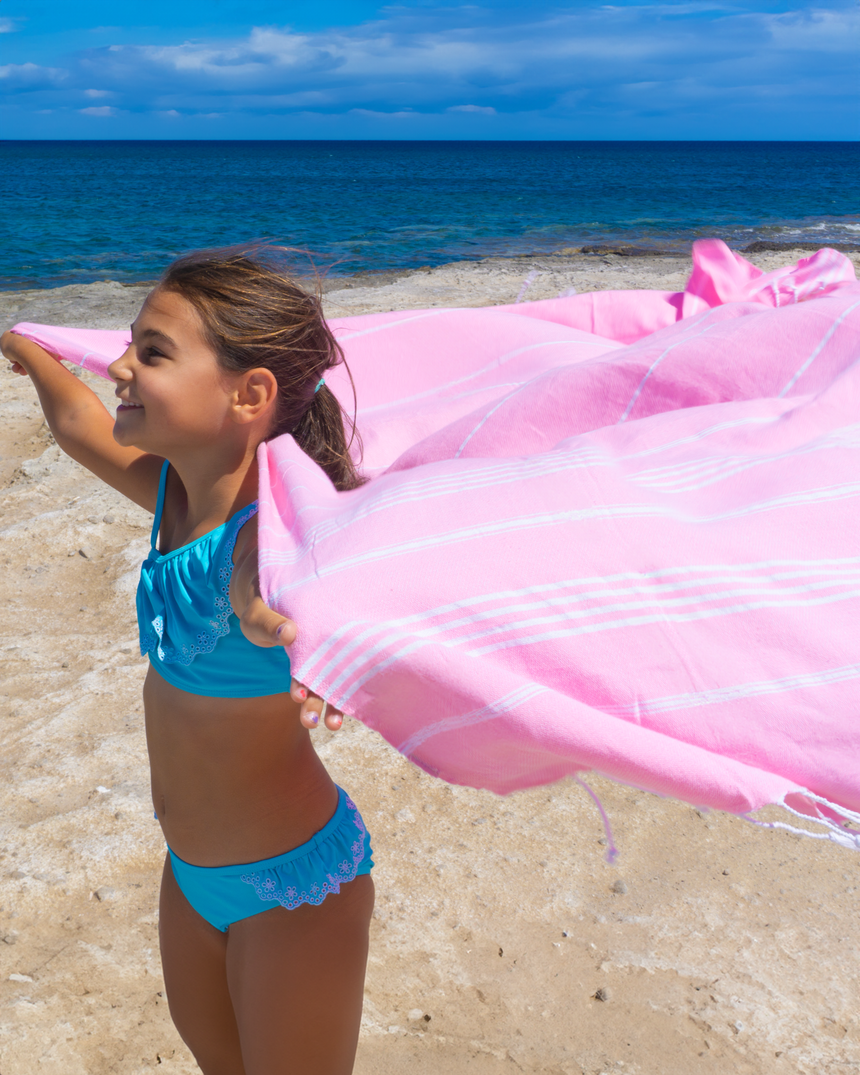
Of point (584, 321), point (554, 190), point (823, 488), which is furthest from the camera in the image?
point (554, 190)

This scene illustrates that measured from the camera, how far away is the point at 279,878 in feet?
5.10

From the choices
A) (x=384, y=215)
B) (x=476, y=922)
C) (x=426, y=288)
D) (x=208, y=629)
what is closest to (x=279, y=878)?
(x=208, y=629)

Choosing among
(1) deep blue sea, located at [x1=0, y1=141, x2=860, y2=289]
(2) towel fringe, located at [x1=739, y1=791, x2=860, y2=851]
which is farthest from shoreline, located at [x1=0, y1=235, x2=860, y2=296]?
(2) towel fringe, located at [x1=739, y1=791, x2=860, y2=851]

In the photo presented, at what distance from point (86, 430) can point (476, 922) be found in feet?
5.95

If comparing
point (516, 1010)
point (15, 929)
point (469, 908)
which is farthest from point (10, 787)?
point (516, 1010)

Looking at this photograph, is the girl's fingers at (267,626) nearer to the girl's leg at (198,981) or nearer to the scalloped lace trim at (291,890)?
the scalloped lace trim at (291,890)

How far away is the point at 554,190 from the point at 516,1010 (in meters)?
46.2

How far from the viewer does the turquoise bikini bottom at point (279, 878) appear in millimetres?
1552

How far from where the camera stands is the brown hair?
4.90 ft

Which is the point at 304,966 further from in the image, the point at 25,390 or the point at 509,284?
the point at 509,284

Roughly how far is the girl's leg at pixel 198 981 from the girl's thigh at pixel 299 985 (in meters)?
0.08

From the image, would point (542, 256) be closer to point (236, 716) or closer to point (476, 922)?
point (476, 922)

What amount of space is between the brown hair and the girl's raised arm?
1.68 feet

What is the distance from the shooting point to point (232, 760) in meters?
1.59
